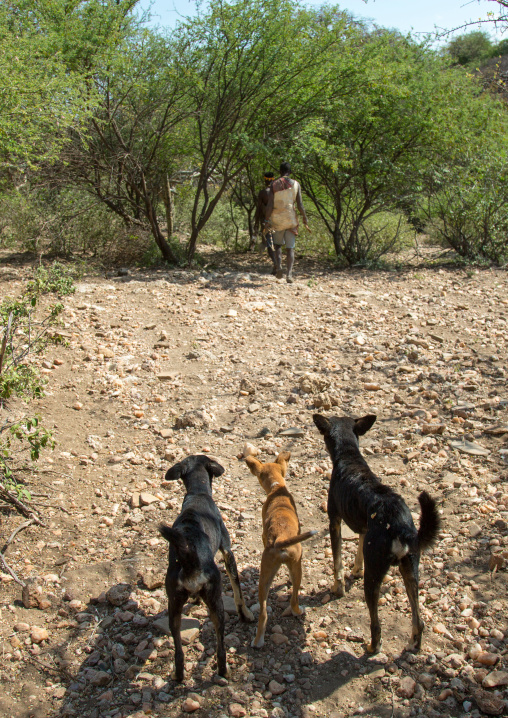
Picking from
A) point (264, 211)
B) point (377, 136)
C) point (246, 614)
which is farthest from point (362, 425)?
point (377, 136)

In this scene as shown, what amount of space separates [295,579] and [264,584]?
212mm

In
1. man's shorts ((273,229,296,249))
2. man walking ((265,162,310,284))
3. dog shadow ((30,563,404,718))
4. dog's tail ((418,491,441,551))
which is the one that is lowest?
dog shadow ((30,563,404,718))

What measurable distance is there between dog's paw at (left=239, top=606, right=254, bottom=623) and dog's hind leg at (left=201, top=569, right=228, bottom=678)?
48 centimetres

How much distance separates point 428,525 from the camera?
3.34 meters

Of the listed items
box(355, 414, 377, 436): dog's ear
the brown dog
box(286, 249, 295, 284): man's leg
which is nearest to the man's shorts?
box(286, 249, 295, 284): man's leg

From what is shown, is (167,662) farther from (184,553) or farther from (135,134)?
(135,134)

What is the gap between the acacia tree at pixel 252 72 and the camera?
9641 millimetres

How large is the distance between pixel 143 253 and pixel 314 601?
8890 millimetres

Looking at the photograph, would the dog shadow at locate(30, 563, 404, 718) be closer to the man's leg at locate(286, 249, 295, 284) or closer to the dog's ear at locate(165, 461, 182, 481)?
the dog's ear at locate(165, 461, 182, 481)

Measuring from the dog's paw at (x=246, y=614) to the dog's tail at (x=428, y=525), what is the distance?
47.3 inches

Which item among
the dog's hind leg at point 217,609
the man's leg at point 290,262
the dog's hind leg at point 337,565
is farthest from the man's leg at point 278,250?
the dog's hind leg at point 217,609

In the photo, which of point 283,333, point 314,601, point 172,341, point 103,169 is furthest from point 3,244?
point 314,601

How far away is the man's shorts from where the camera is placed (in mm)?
10641

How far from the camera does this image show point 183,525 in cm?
346
